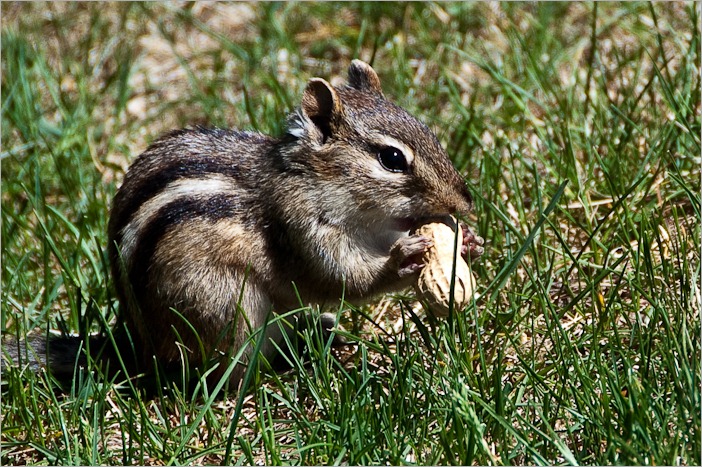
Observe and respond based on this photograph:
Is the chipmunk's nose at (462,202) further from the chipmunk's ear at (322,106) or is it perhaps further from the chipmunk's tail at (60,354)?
the chipmunk's tail at (60,354)

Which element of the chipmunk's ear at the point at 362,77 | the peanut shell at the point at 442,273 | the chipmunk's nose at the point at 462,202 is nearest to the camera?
the peanut shell at the point at 442,273

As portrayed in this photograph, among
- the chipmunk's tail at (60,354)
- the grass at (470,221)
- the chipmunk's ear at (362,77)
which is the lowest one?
the chipmunk's tail at (60,354)

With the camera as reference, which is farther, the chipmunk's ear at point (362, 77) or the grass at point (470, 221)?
the chipmunk's ear at point (362, 77)

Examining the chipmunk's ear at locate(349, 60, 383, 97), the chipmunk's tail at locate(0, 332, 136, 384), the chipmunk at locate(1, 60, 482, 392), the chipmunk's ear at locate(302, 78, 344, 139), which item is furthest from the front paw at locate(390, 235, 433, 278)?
the chipmunk's tail at locate(0, 332, 136, 384)

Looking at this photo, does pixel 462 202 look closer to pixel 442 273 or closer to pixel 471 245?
pixel 471 245

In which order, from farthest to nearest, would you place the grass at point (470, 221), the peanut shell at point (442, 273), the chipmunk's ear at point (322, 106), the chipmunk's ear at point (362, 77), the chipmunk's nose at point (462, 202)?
1. the chipmunk's ear at point (362, 77)
2. the chipmunk's ear at point (322, 106)
3. the chipmunk's nose at point (462, 202)
4. the peanut shell at point (442, 273)
5. the grass at point (470, 221)

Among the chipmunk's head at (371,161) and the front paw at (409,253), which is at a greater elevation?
the chipmunk's head at (371,161)

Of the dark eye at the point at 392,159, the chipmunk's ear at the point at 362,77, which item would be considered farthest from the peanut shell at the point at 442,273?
the chipmunk's ear at the point at 362,77

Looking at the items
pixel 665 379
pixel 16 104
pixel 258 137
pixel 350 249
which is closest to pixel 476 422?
pixel 665 379
